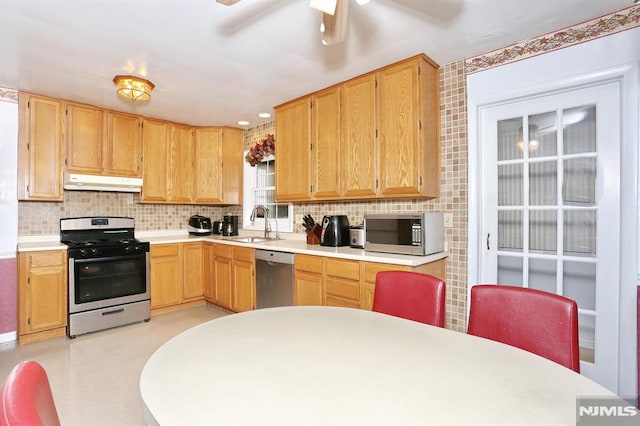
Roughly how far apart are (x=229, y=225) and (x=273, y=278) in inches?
66.8

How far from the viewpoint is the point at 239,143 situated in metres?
4.72

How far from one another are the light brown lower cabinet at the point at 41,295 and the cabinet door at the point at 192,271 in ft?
3.92

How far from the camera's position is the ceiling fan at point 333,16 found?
1.38 metres

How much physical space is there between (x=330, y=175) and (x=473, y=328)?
2.01 meters

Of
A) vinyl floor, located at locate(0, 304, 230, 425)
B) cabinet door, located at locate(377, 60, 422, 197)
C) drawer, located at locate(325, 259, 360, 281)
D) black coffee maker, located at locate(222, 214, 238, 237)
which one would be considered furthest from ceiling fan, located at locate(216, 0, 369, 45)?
black coffee maker, located at locate(222, 214, 238, 237)

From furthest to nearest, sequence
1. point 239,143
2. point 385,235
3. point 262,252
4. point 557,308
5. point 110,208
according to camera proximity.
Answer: point 239,143 → point 110,208 → point 262,252 → point 385,235 → point 557,308

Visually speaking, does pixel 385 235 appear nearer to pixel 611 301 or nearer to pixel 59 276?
pixel 611 301

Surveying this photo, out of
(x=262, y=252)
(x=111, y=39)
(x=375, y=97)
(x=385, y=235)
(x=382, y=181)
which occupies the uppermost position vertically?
(x=111, y=39)

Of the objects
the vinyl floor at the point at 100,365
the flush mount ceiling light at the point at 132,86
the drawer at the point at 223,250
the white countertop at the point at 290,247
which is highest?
the flush mount ceiling light at the point at 132,86

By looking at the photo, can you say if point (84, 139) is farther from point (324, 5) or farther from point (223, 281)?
point (324, 5)

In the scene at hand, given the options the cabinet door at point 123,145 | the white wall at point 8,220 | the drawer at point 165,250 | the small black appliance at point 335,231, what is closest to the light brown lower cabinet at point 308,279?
the small black appliance at point 335,231

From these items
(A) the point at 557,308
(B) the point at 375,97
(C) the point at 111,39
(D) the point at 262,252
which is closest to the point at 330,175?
(B) the point at 375,97

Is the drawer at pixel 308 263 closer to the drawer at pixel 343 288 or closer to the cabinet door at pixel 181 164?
the drawer at pixel 343 288

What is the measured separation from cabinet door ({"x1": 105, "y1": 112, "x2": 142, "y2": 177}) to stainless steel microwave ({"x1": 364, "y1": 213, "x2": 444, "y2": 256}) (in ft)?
9.61
